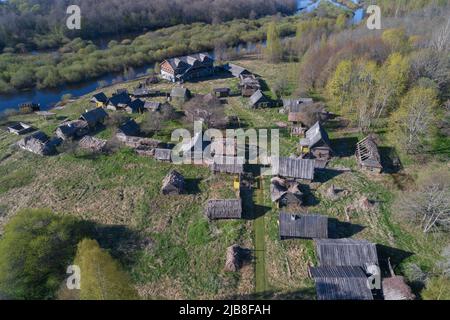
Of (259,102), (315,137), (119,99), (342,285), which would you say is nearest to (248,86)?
(259,102)

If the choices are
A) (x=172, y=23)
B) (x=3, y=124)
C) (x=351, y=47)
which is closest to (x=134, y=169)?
(x=3, y=124)

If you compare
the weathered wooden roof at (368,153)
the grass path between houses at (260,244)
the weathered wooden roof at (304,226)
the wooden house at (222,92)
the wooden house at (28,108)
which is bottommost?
the grass path between houses at (260,244)

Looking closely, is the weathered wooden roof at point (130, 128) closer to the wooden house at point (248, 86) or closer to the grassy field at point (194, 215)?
the grassy field at point (194, 215)

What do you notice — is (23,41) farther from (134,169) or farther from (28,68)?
(134,169)

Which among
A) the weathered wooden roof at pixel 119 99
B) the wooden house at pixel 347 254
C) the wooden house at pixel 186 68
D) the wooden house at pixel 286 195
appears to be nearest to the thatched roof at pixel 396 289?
the wooden house at pixel 347 254

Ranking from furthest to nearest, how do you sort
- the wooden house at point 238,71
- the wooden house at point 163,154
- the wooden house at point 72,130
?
1. the wooden house at point 238,71
2. the wooden house at point 72,130
3. the wooden house at point 163,154

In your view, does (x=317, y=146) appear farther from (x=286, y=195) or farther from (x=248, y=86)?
(x=248, y=86)

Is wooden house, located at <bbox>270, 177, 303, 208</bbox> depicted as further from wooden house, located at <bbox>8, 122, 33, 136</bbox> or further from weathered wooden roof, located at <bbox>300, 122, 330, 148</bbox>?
wooden house, located at <bbox>8, 122, 33, 136</bbox>
